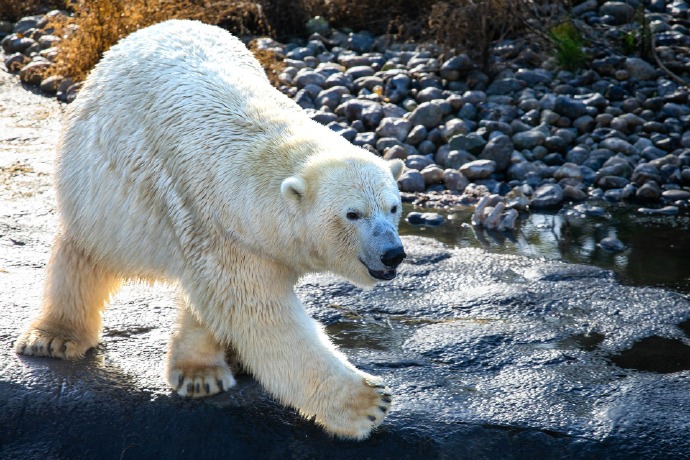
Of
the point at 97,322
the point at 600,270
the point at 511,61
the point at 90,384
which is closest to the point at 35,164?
the point at 97,322

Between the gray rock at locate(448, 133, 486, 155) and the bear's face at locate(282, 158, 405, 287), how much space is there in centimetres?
516

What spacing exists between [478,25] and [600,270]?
4.98 meters

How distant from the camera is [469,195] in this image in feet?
26.6

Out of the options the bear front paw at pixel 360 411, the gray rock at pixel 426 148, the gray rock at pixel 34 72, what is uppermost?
the bear front paw at pixel 360 411

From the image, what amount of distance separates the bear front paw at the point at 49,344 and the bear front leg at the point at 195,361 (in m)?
0.56

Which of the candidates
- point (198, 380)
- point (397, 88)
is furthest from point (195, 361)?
point (397, 88)

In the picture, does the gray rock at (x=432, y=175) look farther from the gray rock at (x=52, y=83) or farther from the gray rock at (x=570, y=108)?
the gray rock at (x=52, y=83)

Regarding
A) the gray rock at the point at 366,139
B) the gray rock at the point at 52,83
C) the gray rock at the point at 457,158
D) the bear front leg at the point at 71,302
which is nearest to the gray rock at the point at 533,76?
the gray rock at the point at 457,158

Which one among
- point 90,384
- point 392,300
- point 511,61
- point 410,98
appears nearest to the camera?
point 90,384

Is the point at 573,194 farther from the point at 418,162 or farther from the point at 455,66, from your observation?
the point at 455,66

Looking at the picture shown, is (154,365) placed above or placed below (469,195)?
above

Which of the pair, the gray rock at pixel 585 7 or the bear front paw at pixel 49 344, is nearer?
the bear front paw at pixel 49 344

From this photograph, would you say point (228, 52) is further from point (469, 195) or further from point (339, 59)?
point (339, 59)

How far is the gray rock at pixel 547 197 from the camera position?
7.92 m
